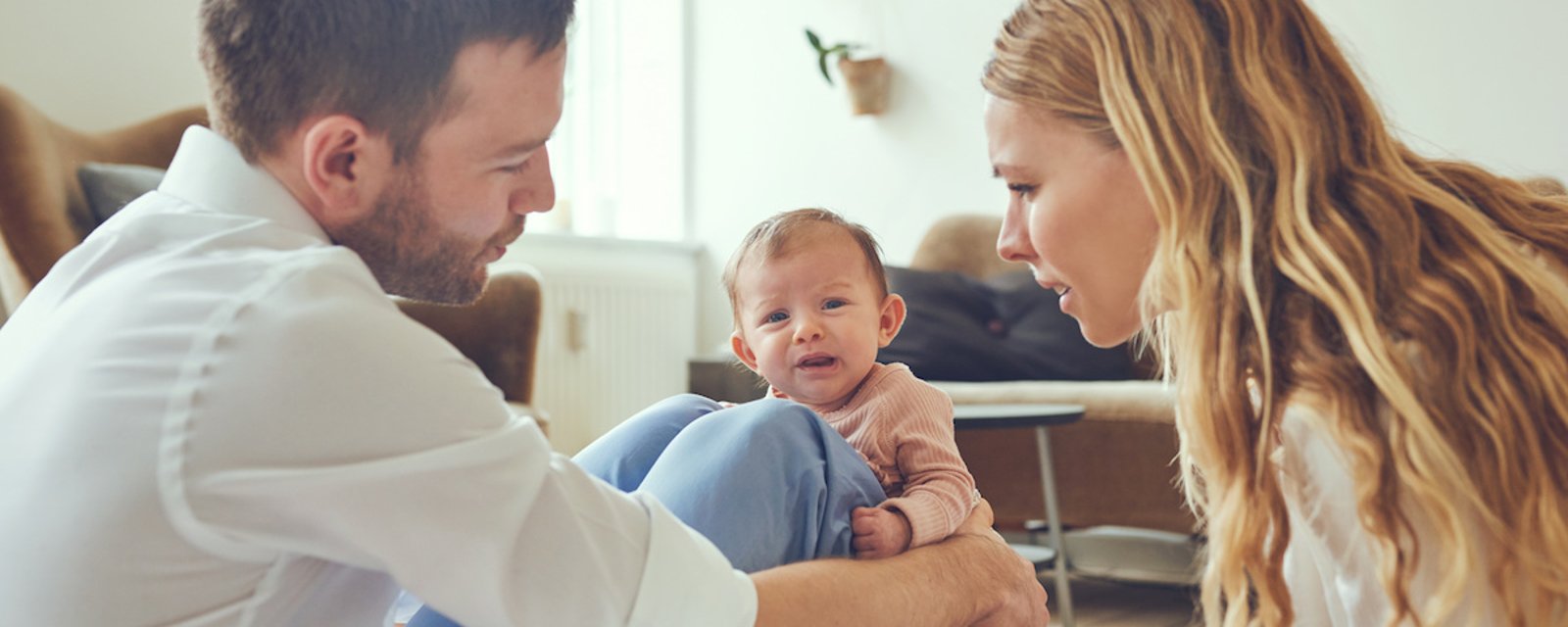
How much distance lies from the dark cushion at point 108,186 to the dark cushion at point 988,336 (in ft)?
5.62

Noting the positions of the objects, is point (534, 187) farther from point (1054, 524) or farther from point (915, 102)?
point (915, 102)

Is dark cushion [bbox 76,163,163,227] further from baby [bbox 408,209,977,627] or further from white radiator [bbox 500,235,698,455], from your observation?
baby [bbox 408,209,977,627]

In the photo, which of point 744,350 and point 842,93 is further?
point 842,93

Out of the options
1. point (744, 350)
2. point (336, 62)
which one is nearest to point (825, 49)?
point (744, 350)

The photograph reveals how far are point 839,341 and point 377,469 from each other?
32.5 inches

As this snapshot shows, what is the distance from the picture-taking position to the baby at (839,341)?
1369 mm

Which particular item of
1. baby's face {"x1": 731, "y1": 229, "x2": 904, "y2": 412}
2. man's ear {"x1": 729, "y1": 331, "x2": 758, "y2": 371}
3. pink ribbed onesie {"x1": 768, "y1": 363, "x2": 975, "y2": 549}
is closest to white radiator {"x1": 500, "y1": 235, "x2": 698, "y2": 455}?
man's ear {"x1": 729, "y1": 331, "x2": 758, "y2": 371}

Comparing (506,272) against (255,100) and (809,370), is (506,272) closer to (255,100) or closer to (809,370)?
(809,370)

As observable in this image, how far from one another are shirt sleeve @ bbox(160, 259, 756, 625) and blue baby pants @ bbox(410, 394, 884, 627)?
23 centimetres

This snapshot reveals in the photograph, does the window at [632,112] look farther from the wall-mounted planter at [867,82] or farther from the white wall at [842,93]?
the wall-mounted planter at [867,82]

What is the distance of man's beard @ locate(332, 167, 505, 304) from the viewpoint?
0.89m

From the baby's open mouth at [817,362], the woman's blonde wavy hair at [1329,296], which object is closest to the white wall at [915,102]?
the baby's open mouth at [817,362]

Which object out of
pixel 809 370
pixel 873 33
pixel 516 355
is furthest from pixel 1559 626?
pixel 873 33

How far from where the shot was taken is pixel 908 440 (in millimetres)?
1354
